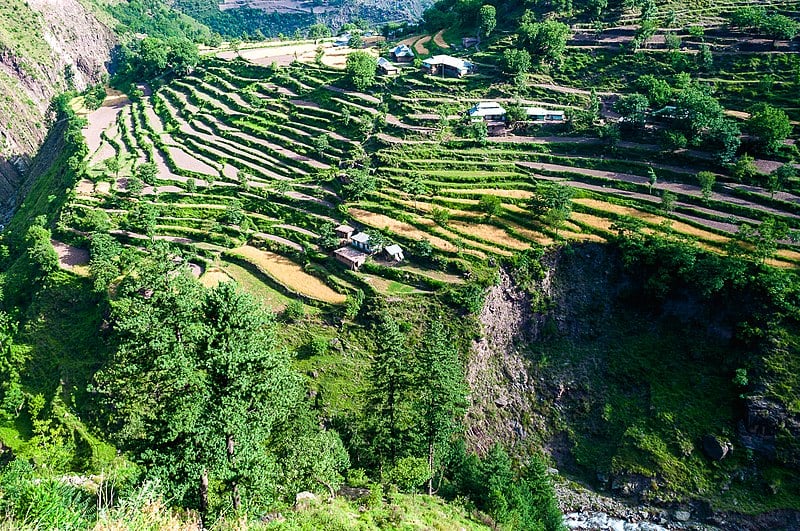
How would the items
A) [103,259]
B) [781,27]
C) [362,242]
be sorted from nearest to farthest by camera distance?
[362,242] → [103,259] → [781,27]

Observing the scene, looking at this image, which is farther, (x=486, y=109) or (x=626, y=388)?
(x=486, y=109)

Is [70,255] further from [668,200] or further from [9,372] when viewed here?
[668,200]

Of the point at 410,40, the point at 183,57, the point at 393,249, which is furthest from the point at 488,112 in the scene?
the point at 183,57

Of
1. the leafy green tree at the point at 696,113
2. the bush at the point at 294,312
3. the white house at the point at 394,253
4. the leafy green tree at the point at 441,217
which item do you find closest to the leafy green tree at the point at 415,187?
→ the leafy green tree at the point at 441,217

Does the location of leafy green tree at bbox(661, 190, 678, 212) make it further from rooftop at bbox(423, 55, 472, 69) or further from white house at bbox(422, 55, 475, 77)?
rooftop at bbox(423, 55, 472, 69)

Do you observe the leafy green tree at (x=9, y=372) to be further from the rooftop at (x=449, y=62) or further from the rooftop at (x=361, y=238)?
the rooftop at (x=449, y=62)

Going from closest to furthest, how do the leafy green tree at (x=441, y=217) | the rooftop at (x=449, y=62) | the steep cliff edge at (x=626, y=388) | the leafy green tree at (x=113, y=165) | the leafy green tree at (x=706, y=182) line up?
1. the steep cliff edge at (x=626, y=388)
2. the leafy green tree at (x=706, y=182)
3. the leafy green tree at (x=441, y=217)
4. the leafy green tree at (x=113, y=165)
5. the rooftop at (x=449, y=62)
